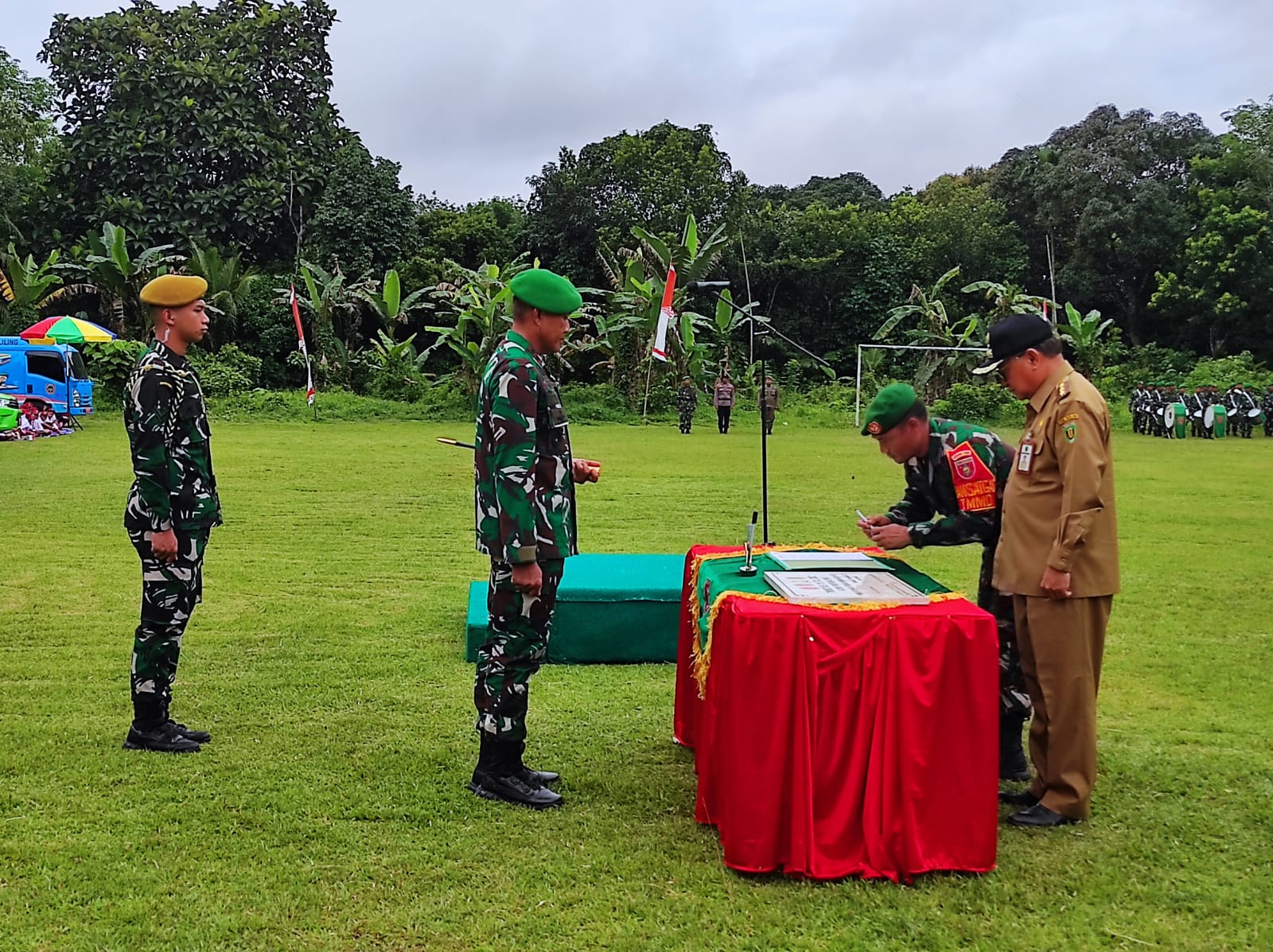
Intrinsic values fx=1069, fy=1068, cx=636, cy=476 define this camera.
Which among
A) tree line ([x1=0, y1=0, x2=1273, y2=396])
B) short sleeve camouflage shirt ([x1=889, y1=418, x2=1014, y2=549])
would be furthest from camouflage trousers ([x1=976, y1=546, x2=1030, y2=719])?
tree line ([x1=0, y1=0, x2=1273, y2=396])

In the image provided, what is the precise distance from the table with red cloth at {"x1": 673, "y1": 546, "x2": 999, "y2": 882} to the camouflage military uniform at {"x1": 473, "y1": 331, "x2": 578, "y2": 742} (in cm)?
78

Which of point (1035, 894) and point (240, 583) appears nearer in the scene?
point (1035, 894)

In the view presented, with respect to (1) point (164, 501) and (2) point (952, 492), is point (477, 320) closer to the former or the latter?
(1) point (164, 501)

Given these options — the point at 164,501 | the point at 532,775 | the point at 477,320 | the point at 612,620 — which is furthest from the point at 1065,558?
the point at 477,320

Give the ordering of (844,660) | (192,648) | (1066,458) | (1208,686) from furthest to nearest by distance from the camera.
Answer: (192,648)
(1208,686)
(1066,458)
(844,660)

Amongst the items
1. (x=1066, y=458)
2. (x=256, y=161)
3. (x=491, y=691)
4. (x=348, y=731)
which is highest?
(x=256, y=161)

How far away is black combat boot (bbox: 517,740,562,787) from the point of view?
3.92 meters

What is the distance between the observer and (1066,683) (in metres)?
3.53

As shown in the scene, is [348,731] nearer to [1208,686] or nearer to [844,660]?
[844,660]

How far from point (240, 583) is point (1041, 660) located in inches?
224

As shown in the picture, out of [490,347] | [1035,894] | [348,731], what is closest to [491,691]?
[348,731]

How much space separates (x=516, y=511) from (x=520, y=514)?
0.01 meters

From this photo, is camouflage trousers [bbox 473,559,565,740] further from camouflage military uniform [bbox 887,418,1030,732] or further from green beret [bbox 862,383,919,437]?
camouflage military uniform [bbox 887,418,1030,732]

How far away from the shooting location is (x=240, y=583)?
749 cm
